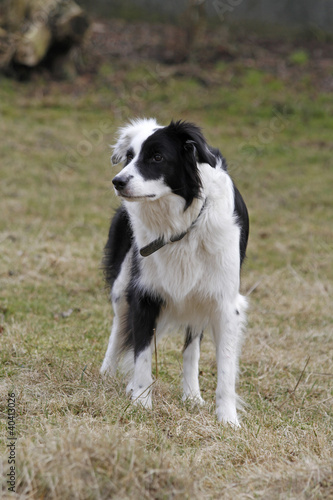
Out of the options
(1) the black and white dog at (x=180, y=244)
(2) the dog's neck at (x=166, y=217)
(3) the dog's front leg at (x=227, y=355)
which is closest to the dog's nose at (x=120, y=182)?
(1) the black and white dog at (x=180, y=244)

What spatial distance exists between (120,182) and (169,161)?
13.4 inches

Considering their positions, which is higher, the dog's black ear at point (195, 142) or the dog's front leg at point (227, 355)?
the dog's black ear at point (195, 142)

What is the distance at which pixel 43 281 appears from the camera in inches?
240

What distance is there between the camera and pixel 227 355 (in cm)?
369

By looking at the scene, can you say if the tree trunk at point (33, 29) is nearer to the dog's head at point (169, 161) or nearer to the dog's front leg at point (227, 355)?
the dog's head at point (169, 161)

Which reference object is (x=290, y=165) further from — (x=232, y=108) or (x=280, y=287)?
(x=280, y=287)

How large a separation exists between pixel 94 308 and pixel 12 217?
10.6 ft

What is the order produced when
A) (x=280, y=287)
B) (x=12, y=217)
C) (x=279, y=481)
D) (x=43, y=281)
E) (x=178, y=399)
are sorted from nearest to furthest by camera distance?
(x=279, y=481) < (x=178, y=399) < (x=43, y=281) < (x=280, y=287) < (x=12, y=217)

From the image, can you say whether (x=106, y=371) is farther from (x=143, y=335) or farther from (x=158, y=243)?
(x=158, y=243)

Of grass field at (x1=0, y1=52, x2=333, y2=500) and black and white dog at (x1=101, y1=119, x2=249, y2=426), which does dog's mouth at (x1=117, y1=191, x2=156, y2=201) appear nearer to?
black and white dog at (x1=101, y1=119, x2=249, y2=426)

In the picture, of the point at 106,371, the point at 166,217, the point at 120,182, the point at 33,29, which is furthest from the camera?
the point at 33,29

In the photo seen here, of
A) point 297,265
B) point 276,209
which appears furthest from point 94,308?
point 276,209

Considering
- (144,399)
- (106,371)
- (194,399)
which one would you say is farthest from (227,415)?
(106,371)

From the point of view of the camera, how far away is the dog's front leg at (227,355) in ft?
11.9
